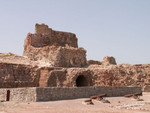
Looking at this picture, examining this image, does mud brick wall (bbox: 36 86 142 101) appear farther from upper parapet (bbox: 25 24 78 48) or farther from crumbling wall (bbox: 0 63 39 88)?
upper parapet (bbox: 25 24 78 48)

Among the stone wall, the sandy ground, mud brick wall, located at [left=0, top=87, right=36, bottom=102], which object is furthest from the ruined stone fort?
the sandy ground

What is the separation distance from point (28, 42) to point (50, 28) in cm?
489

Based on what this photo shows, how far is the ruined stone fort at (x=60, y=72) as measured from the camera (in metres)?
24.8

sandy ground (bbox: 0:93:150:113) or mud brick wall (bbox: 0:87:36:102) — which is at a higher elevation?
mud brick wall (bbox: 0:87:36:102)

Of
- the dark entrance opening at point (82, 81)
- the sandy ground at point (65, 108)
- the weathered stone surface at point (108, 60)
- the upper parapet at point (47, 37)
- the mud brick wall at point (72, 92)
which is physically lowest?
the sandy ground at point (65, 108)

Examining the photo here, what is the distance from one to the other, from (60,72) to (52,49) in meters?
5.54

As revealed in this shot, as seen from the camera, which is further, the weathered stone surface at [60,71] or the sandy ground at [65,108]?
the weathered stone surface at [60,71]

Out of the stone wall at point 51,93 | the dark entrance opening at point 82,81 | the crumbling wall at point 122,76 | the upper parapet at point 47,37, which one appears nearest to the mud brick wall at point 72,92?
the stone wall at point 51,93

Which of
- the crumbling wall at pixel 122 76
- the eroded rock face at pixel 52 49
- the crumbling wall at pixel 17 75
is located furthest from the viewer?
the eroded rock face at pixel 52 49

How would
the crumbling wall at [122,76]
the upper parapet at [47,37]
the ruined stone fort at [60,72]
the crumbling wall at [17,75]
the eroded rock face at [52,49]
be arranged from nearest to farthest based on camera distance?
the crumbling wall at [17,75] → the ruined stone fort at [60,72] → the crumbling wall at [122,76] → the eroded rock face at [52,49] → the upper parapet at [47,37]

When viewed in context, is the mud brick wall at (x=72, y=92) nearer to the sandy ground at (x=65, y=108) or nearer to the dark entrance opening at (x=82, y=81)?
the sandy ground at (x=65, y=108)

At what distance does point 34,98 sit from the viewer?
12.7 metres

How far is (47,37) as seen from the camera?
3466 cm

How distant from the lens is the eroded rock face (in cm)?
2939
